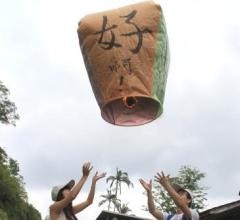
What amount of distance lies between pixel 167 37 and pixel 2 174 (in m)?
26.4

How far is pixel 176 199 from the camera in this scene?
5.93 m

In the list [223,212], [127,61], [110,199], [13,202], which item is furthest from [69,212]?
[110,199]

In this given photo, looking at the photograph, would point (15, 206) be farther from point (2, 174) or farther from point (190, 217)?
point (190, 217)

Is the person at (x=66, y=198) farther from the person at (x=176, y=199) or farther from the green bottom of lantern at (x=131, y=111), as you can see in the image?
the green bottom of lantern at (x=131, y=111)

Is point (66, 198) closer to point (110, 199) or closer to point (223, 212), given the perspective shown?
point (223, 212)

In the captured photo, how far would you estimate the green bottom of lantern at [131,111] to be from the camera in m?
7.12

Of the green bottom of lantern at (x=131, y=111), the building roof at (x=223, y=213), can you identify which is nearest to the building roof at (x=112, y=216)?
the building roof at (x=223, y=213)

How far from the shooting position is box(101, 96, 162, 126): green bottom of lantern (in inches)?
280

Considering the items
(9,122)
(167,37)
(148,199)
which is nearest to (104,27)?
(167,37)

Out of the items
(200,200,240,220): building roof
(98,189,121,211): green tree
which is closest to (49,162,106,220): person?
(200,200,240,220): building roof

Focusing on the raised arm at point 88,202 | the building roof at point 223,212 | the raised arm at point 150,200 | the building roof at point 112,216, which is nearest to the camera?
the raised arm at point 88,202

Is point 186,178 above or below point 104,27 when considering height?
above

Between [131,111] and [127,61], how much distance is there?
0.58 meters

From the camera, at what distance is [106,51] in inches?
→ 280
